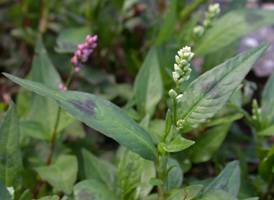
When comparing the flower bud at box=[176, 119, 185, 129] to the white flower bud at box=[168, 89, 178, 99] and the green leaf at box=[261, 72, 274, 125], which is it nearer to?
the white flower bud at box=[168, 89, 178, 99]

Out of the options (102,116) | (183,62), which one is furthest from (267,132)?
(102,116)

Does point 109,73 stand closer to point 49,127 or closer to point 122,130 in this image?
point 49,127

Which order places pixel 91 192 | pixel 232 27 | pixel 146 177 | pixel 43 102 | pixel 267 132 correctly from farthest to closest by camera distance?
pixel 232 27
pixel 43 102
pixel 267 132
pixel 146 177
pixel 91 192

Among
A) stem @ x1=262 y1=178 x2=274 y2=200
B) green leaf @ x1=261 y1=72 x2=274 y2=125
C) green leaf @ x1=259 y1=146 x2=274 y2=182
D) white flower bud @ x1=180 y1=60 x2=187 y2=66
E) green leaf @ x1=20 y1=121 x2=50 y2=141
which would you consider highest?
white flower bud @ x1=180 y1=60 x2=187 y2=66

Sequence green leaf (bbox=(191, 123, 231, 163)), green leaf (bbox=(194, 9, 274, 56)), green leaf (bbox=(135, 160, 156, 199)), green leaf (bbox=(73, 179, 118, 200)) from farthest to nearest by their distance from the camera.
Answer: green leaf (bbox=(194, 9, 274, 56)) < green leaf (bbox=(191, 123, 231, 163)) < green leaf (bbox=(135, 160, 156, 199)) < green leaf (bbox=(73, 179, 118, 200))

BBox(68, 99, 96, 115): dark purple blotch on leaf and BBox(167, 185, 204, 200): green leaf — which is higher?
BBox(68, 99, 96, 115): dark purple blotch on leaf

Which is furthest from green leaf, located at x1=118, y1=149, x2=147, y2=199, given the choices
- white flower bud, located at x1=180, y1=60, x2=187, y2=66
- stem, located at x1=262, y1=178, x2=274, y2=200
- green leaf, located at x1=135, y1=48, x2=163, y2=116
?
stem, located at x1=262, y1=178, x2=274, y2=200

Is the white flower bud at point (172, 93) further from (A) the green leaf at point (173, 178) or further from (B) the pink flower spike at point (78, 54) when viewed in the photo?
(B) the pink flower spike at point (78, 54)

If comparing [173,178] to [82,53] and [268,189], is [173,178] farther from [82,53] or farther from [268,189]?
[82,53]
